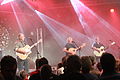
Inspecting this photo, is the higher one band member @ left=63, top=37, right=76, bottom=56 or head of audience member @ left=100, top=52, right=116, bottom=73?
band member @ left=63, top=37, right=76, bottom=56

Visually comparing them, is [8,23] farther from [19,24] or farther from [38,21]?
[38,21]

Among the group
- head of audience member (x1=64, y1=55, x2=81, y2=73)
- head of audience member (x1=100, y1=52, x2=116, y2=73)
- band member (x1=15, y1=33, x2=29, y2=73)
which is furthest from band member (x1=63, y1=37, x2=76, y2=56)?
head of audience member (x1=100, y1=52, x2=116, y2=73)

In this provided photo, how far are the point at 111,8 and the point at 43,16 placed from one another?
4414mm

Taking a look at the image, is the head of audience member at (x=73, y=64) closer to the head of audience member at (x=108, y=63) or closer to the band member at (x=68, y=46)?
the head of audience member at (x=108, y=63)

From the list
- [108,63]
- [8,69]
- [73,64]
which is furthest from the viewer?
[73,64]

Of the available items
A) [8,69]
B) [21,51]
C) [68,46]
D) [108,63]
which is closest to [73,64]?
[108,63]

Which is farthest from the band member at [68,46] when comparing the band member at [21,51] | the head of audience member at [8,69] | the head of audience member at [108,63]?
the head of audience member at [8,69]

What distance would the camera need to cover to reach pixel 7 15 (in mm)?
13508

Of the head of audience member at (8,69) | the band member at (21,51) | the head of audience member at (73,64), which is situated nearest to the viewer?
the head of audience member at (8,69)

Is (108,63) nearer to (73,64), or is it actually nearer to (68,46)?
(73,64)

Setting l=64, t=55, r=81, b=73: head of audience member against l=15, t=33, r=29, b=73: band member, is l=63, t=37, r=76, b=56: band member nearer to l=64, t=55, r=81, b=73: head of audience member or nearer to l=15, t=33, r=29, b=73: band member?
l=15, t=33, r=29, b=73: band member

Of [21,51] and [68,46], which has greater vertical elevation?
[68,46]

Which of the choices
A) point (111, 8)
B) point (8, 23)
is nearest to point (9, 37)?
point (8, 23)

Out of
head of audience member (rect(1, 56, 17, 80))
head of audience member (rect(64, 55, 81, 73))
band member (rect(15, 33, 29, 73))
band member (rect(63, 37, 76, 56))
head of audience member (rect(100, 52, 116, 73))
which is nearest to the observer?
head of audience member (rect(1, 56, 17, 80))
